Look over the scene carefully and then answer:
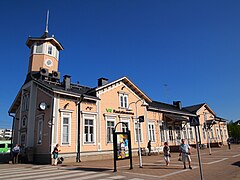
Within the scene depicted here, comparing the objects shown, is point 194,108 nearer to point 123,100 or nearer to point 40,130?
point 123,100

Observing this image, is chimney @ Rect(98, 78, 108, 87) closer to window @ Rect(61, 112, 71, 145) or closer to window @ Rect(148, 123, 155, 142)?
window @ Rect(61, 112, 71, 145)

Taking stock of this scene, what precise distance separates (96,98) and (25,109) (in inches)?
331

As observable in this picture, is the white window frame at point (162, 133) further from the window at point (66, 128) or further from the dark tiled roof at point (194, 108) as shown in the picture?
the window at point (66, 128)

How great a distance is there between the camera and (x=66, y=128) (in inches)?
738

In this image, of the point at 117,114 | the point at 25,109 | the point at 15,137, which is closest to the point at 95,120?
the point at 117,114

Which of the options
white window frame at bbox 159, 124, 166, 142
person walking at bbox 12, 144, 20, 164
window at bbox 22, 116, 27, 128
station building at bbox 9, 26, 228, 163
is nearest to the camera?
station building at bbox 9, 26, 228, 163

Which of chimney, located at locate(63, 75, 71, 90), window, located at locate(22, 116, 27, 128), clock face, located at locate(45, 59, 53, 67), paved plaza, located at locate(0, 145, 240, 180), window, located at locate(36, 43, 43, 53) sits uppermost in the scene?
window, located at locate(36, 43, 43, 53)

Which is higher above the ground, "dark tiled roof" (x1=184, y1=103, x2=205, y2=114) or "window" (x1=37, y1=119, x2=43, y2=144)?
"dark tiled roof" (x1=184, y1=103, x2=205, y2=114)

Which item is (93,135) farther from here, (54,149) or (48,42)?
(48,42)

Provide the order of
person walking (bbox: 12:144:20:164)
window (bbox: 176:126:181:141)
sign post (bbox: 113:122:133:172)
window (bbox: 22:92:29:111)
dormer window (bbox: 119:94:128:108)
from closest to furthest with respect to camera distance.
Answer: sign post (bbox: 113:122:133:172) → person walking (bbox: 12:144:20:164) → window (bbox: 22:92:29:111) → dormer window (bbox: 119:94:128:108) → window (bbox: 176:126:181:141)

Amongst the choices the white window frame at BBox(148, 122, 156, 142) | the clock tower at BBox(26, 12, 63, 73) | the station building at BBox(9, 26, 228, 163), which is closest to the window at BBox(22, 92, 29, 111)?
the station building at BBox(9, 26, 228, 163)

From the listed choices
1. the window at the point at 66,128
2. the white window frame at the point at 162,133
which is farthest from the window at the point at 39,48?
the white window frame at the point at 162,133

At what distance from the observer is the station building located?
18.4 metres

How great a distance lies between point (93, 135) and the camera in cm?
2048
